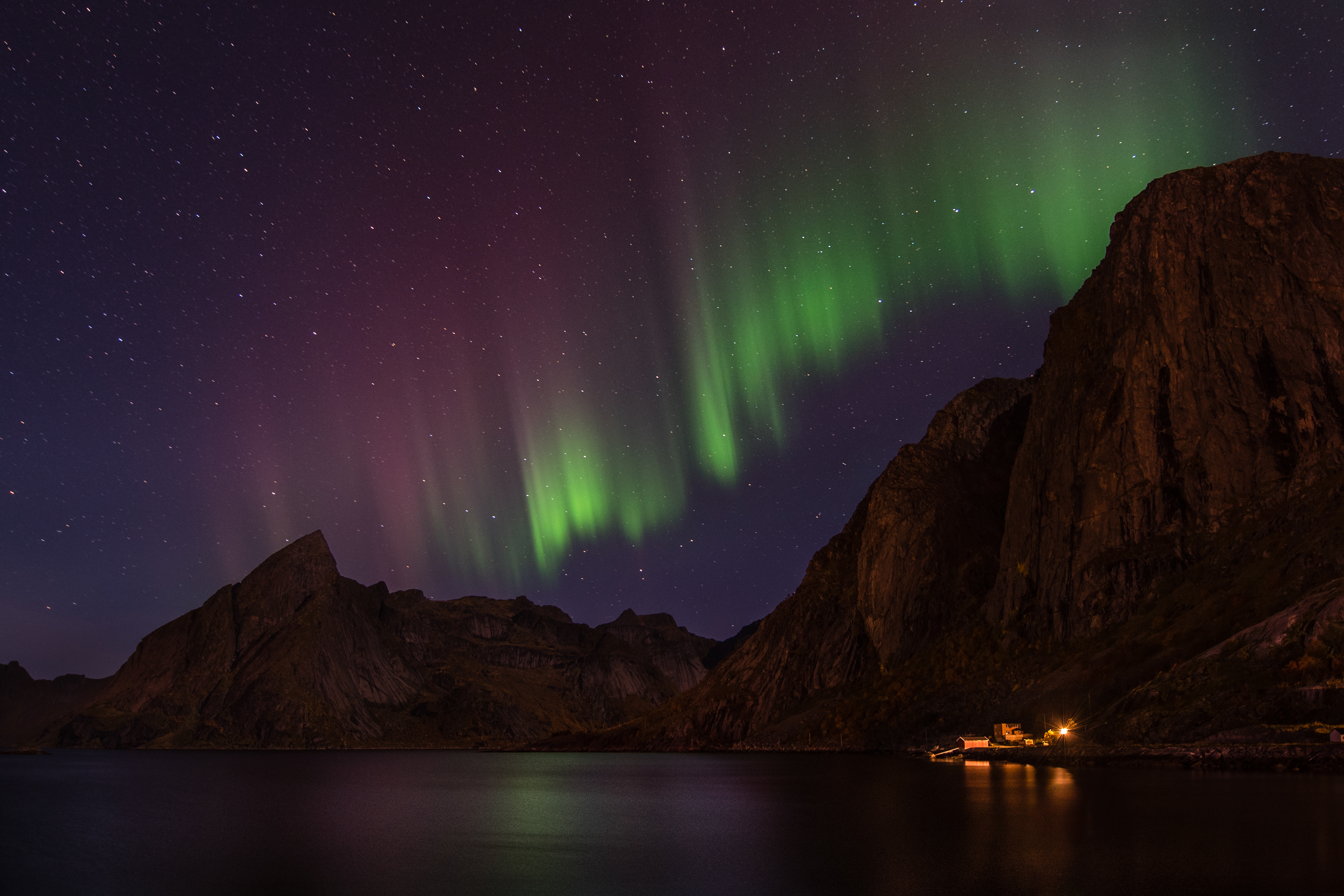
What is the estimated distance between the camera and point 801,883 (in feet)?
98.8

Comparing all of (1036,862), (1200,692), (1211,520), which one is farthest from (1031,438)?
(1036,862)

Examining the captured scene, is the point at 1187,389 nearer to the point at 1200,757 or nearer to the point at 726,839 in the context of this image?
the point at 1200,757

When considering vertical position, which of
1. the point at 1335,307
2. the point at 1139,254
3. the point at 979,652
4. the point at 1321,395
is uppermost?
the point at 1139,254

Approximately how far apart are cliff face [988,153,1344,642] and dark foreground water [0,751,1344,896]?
79411mm

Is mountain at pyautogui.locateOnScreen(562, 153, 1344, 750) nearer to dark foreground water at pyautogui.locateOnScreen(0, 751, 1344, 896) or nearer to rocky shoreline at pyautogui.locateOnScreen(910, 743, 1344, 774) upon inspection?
rocky shoreline at pyautogui.locateOnScreen(910, 743, 1344, 774)

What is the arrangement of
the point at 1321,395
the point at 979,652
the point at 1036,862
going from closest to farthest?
1. the point at 1036,862
2. the point at 1321,395
3. the point at 979,652

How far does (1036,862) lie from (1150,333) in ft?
502

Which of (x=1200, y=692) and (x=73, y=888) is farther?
(x=1200, y=692)

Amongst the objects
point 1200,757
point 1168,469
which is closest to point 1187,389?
point 1168,469

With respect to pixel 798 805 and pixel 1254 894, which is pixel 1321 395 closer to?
pixel 798 805

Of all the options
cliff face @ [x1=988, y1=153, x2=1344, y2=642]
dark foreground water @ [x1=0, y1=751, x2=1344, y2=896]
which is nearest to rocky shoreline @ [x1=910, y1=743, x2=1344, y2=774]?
dark foreground water @ [x1=0, y1=751, x2=1344, y2=896]

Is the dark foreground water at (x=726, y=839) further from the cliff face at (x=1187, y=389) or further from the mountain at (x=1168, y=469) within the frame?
the cliff face at (x=1187, y=389)

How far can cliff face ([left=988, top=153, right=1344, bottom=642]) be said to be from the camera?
14425 cm

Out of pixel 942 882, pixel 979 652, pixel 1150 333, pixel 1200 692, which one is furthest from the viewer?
pixel 979 652
